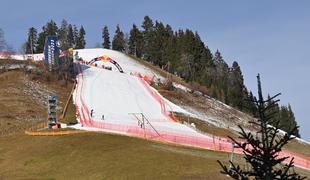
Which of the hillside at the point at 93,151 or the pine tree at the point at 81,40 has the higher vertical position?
the pine tree at the point at 81,40

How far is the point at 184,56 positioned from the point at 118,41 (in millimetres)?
41219

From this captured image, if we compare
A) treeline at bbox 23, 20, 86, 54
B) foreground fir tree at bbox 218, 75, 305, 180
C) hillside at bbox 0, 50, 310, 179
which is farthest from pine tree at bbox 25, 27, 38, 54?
foreground fir tree at bbox 218, 75, 305, 180

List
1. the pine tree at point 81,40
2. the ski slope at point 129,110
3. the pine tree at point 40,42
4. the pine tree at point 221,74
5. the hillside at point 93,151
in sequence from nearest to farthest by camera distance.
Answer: the hillside at point 93,151 → the ski slope at point 129,110 → the pine tree at point 221,74 → the pine tree at point 40,42 → the pine tree at point 81,40

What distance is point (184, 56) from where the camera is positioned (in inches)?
5591

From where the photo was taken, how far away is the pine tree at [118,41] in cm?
17638

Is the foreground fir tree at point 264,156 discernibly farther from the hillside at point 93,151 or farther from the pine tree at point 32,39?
the pine tree at point 32,39

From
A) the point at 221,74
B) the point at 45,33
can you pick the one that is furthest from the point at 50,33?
the point at 221,74

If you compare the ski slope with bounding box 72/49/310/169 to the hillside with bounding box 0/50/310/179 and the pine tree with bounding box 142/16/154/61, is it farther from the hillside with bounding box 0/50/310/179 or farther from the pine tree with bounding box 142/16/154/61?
the pine tree with bounding box 142/16/154/61

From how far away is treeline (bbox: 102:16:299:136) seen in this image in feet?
420

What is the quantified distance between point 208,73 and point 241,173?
428 ft

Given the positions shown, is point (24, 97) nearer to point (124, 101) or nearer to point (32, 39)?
point (124, 101)

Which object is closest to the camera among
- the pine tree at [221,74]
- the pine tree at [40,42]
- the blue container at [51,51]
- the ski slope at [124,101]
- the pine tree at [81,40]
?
the ski slope at [124,101]

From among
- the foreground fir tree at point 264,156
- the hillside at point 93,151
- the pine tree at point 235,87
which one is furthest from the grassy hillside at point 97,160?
the pine tree at point 235,87

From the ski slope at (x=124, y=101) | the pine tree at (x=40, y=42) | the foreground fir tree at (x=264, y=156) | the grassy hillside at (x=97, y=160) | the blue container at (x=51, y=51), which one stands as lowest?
the grassy hillside at (x=97, y=160)
